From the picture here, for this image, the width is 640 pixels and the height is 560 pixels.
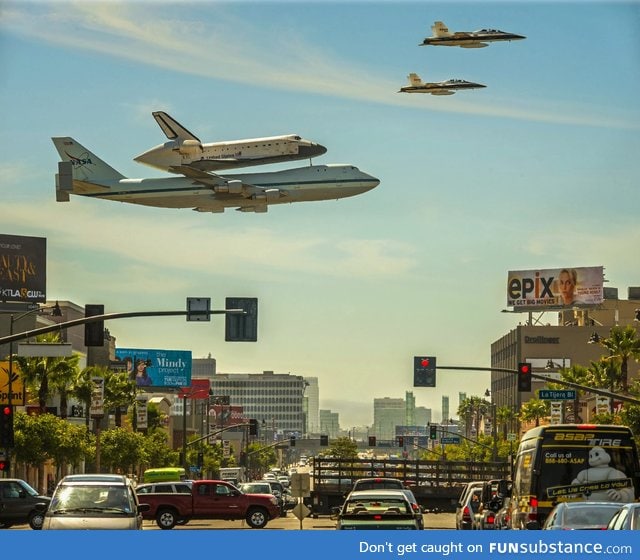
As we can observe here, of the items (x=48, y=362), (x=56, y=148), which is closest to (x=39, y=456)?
(x=48, y=362)

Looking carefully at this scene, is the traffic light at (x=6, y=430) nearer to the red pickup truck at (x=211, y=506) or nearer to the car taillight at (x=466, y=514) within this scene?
the red pickup truck at (x=211, y=506)

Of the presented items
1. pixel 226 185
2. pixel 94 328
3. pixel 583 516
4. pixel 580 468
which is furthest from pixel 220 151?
pixel 583 516

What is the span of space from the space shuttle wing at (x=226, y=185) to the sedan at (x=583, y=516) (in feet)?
246

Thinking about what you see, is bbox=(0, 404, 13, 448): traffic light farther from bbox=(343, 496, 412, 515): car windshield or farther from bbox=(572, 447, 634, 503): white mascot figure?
bbox=(572, 447, 634, 503): white mascot figure

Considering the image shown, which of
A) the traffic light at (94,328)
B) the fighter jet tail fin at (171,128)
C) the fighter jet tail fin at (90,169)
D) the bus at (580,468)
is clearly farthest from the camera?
the fighter jet tail fin at (90,169)

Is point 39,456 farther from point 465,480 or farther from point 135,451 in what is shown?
point 465,480

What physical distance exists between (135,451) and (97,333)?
65.3 metres

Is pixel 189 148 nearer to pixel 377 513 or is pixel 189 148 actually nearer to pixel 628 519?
pixel 377 513

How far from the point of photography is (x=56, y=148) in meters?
135

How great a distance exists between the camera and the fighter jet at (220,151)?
351ft

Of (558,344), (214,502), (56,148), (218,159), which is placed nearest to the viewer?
(214,502)

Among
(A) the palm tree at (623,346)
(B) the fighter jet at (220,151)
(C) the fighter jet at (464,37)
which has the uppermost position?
(B) the fighter jet at (220,151)

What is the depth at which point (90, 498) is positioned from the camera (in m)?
30.9

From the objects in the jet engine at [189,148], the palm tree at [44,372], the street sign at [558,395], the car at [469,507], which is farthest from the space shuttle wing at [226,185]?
the car at [469,507]
